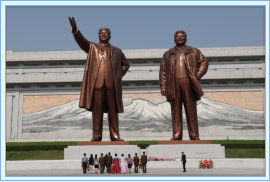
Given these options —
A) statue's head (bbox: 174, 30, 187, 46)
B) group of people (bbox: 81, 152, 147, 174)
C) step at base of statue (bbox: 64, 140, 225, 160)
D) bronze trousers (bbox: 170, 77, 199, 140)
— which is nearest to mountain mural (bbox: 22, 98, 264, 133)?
bronze trousers (bbox: 170, 77, 199, 140)

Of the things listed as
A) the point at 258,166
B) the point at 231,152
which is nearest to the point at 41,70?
the point at 231,152

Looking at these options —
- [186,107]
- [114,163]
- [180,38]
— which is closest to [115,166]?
[114,163]

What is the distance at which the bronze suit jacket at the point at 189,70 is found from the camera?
8836 millimetres

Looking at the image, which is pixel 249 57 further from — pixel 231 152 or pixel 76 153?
pixel 76 153

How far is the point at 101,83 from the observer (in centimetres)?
868

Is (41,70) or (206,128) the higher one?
(41,70)

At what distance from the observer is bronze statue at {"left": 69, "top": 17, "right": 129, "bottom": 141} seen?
8.70 m

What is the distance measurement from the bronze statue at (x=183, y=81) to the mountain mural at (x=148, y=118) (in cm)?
1487

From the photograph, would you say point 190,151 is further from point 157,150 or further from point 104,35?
point 104,35

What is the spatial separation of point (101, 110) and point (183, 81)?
212cm

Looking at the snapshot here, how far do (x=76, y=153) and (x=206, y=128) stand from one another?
16.5 meters

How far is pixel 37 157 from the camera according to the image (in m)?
15.1

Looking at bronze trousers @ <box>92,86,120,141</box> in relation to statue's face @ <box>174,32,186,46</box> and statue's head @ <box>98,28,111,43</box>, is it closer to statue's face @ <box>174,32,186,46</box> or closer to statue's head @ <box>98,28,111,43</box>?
statue's head @ <box>98,28,111,43</box>

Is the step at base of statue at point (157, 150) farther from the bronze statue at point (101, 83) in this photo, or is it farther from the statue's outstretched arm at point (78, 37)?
the statue's outstretched arm at point (78, 37)
